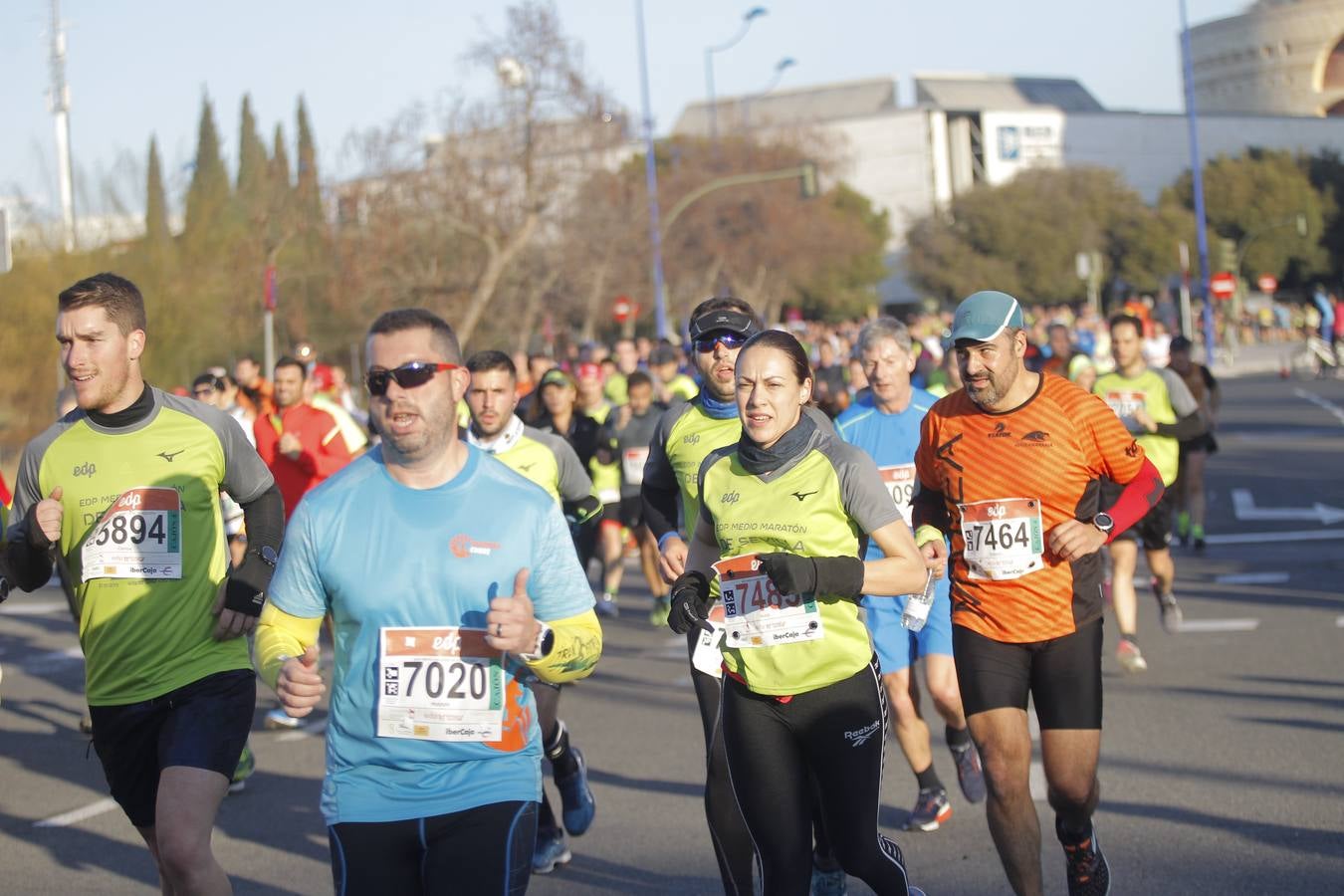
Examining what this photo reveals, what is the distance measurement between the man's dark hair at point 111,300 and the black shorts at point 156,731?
1154mm

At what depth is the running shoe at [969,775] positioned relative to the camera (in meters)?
7.07

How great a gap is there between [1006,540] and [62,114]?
139 ft

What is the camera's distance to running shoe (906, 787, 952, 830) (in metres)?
6.88

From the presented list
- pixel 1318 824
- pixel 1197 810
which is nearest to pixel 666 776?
Result: pixel 1197 810

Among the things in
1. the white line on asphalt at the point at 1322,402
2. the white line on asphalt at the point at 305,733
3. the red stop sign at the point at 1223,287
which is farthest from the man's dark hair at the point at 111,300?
the red stop sign at the point at 1223,287

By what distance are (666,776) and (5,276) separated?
23.1 meters

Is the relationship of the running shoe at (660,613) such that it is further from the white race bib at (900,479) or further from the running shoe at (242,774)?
the white race bib at (900,479)

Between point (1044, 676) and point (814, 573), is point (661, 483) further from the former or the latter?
point (814, 573)

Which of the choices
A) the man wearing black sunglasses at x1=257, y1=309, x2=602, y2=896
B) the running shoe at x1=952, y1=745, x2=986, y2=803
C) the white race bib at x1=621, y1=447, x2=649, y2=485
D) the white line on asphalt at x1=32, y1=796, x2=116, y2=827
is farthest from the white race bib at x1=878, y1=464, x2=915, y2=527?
the white race bib at x1=621, y1=447, x2=649, y2=485

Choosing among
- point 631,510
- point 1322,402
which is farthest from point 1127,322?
point 1322,402

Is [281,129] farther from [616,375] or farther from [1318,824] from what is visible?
[1318,824]

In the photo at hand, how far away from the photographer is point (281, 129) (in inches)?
2087

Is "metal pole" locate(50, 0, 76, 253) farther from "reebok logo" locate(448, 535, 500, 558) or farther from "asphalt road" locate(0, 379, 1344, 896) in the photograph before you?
"reebok logo" locate(448, 535, 500, 558)

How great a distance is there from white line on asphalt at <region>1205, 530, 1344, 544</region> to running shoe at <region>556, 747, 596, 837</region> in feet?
34.7
